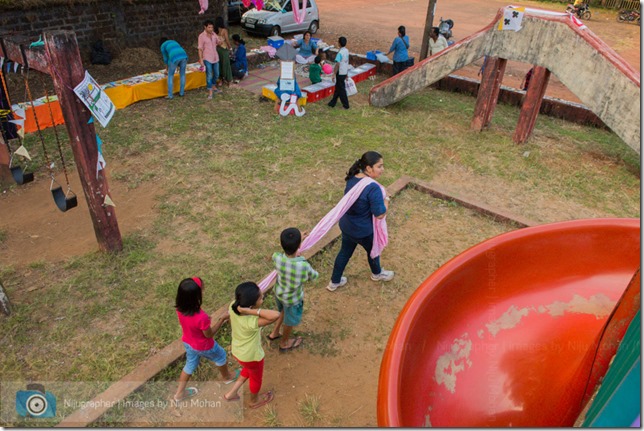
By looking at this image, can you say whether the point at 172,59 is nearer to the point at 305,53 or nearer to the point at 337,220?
the point at 305,53

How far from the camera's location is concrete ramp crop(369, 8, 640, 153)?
25.3ft

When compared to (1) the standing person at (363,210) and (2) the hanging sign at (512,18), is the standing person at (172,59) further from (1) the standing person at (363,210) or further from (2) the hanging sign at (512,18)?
(1) the standing person at (363,210)

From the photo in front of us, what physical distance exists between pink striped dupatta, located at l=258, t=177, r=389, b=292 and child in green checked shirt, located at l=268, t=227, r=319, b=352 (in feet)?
1.55

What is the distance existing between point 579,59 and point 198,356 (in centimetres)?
779

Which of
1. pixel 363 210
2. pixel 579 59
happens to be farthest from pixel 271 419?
pixel 579 59

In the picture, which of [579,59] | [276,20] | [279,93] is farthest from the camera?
[276,20]

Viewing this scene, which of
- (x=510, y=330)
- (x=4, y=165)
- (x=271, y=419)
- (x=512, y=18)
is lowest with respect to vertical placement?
(x=271, y=419)

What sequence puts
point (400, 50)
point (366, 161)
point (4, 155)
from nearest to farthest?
point (366, 161)
point (4, 155)
point (400, 50)

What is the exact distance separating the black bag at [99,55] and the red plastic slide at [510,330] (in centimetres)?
1242

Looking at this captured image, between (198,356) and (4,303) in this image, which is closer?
(198,356)

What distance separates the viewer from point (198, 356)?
12.9 feet

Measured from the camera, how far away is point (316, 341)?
15.6 feet

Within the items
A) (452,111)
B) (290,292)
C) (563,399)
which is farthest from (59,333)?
(452,111)

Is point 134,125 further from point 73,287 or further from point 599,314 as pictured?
point 599,314
